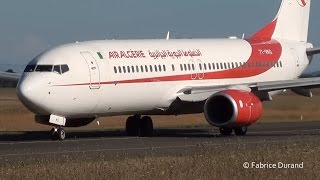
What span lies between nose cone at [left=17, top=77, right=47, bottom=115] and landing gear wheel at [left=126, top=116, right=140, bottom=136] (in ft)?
19.1

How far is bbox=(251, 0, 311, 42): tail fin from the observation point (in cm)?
4144

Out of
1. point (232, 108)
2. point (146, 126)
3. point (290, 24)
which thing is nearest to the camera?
point (232, 108)

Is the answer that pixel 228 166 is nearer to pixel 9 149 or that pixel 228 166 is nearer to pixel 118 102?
pixel 9 149

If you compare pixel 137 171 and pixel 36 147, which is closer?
pixel 137 171

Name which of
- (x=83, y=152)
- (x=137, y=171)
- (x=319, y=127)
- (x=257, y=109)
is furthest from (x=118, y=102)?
(x=137, y=171)

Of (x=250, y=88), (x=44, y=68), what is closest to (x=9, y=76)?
(x=44, y=68)

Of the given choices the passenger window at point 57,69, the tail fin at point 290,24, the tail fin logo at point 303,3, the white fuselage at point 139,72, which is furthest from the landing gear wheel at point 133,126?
the tail fin logo at point 303,3

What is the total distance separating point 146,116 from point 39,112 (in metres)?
5.91

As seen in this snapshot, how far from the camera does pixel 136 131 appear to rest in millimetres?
35719

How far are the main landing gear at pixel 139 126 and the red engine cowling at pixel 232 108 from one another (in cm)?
268

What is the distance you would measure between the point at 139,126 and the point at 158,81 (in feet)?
7.10

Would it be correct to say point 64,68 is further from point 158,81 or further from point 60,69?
point 158,81

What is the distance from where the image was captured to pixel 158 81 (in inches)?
1356

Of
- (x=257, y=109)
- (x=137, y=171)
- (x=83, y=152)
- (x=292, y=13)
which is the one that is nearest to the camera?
(x=137, y=171)
